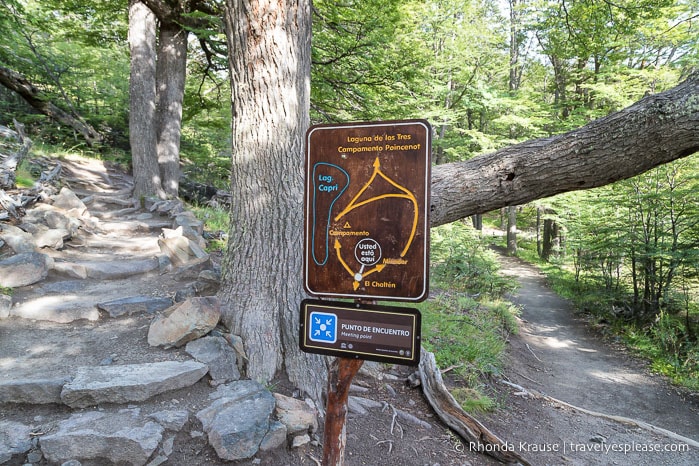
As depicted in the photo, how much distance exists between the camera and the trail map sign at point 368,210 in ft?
4.58

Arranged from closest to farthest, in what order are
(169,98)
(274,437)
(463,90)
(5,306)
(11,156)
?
(274,437), (5,306), (11,156), (169,98), (463,90)

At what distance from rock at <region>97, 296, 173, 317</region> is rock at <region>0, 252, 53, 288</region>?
3.80 ft

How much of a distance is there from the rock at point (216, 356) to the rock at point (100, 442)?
23.9 inches

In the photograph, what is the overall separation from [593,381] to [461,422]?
430 cm

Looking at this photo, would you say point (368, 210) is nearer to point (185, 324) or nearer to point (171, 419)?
point (171, 419)

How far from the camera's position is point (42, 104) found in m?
11.2

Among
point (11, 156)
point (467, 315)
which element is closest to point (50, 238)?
point (11, 156)

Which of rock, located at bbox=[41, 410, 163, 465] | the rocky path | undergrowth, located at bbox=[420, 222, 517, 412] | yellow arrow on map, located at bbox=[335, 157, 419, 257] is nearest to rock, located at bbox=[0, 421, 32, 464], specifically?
the rocky path

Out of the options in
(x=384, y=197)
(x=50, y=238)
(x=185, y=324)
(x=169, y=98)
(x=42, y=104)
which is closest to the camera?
(x=384, y=197)

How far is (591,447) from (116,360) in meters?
5.06

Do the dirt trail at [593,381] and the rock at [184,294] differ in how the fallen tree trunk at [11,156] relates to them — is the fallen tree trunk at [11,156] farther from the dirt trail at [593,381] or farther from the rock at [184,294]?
the dirt trail at [593,381]

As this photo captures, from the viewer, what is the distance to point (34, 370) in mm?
2701

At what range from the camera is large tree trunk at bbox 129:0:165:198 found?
8008 mm

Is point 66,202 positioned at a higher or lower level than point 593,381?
higher
